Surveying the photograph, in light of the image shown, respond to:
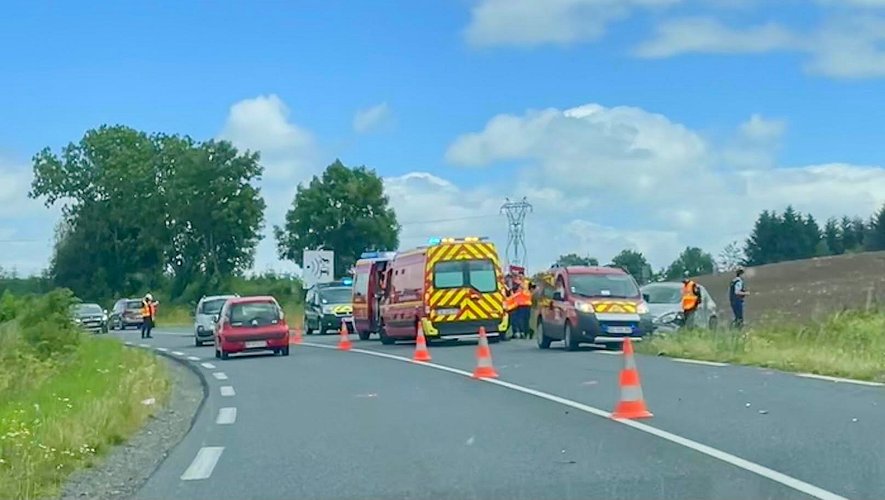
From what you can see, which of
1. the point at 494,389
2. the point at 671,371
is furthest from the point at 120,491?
the point at 671,371

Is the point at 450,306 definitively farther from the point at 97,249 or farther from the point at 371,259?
the point at 97,249

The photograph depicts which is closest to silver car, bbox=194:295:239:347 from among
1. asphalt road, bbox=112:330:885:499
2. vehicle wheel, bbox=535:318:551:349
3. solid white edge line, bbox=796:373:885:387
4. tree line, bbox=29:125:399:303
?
vehicle wheel, bbox=535:318:551:349

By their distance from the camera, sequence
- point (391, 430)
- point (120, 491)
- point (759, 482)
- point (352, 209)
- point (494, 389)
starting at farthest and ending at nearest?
point (352, 209) < point (494, 389) < point (391, 430) < point (120, 491) < point (759, 482)

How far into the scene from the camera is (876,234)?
334ft

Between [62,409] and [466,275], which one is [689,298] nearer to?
[466,275]

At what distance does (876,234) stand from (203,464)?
96278mm

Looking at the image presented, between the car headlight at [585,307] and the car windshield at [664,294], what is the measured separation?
4.95 m

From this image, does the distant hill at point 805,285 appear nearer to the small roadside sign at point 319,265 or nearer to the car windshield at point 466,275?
the car windshield at point 466,275

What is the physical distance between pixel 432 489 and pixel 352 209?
268 ft

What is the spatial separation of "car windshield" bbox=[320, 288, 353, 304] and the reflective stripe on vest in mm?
19207

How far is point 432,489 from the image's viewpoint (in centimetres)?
1008

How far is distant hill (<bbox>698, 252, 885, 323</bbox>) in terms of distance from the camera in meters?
38.9

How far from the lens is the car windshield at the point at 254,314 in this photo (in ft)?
105

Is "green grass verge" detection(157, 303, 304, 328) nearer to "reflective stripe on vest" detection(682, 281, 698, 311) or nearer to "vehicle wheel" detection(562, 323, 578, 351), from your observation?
"reflective stripe on vest" detection(682, 281, 698, 311)
